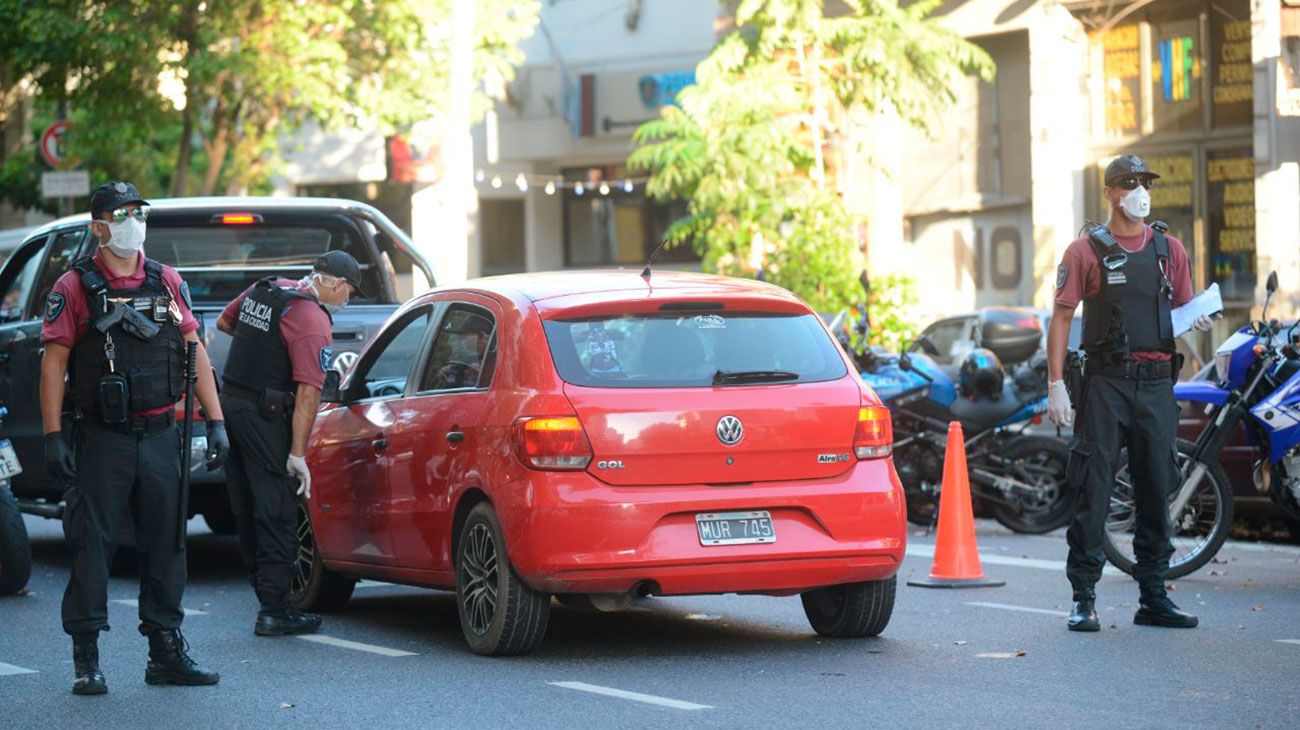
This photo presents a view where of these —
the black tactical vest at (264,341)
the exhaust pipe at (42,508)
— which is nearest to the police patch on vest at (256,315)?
the black tactical vest at (264,341)

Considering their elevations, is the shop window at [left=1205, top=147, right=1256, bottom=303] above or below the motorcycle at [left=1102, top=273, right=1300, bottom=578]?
above

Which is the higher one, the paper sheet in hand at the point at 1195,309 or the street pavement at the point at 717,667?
the paper sheet in hand at the point at 1195,309

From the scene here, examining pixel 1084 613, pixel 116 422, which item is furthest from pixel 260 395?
pixel 1084 613

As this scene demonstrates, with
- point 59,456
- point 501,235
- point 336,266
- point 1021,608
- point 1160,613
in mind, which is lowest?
point 1021,608

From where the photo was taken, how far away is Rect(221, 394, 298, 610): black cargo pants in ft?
32.9

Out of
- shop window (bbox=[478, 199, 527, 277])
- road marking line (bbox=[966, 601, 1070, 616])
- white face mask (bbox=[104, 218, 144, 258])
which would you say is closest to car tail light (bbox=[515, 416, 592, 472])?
white face mask (bbox=[104, 218, 144, 258])

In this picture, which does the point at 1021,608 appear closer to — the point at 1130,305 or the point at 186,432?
the point at 1130,305

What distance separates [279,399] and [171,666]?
179 centimetres

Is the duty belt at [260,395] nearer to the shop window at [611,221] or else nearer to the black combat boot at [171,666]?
the black combat boot at [171,666]

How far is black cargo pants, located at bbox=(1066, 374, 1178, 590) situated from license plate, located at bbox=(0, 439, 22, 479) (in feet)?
17.5

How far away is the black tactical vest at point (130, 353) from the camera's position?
8.39 metres

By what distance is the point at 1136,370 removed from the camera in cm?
967

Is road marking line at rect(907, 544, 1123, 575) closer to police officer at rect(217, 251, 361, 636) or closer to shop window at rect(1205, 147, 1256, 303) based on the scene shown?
police officer at rect(217, 251, 361, 636)

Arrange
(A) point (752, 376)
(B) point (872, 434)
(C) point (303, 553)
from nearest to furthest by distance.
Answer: (A) point (752, 376) → (B) point (872, 434) → (C) point (303, 553)
